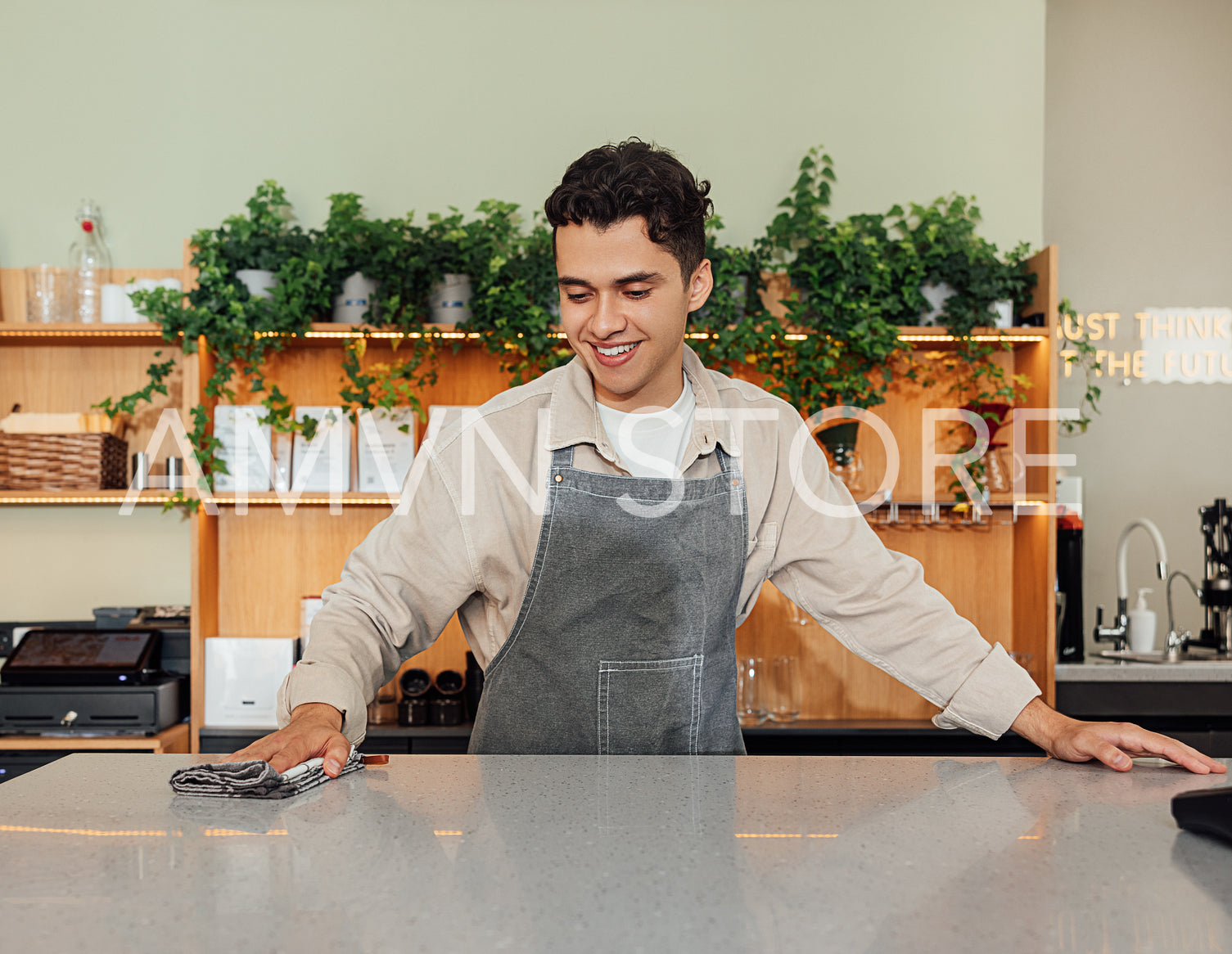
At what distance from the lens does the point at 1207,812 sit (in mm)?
799

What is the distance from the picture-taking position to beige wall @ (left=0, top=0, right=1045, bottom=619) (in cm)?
315

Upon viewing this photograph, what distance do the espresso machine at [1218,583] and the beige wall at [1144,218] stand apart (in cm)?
45

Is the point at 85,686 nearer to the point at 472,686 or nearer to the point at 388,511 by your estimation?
the point at 388,511

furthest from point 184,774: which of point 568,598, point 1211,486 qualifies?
point 1211,486

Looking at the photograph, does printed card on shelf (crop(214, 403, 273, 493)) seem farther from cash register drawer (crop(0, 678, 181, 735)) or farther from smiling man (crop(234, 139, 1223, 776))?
smiling man (crop(234, 139, 1223, 776))

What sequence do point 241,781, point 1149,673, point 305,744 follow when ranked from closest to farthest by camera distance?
point 241,781
point 305,744
point 1149,673

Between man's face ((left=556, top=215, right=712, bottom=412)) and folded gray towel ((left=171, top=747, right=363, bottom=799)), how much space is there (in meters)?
0.74

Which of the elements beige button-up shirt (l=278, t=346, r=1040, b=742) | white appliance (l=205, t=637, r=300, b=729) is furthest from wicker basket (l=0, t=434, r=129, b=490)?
beige button-up shirt (l=278, t=346, r=1040, b=742)

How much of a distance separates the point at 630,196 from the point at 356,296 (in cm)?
172

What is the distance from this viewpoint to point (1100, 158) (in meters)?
3.63

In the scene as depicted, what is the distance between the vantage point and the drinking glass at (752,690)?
9.39 feet

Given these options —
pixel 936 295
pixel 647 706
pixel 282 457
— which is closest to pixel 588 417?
pixel 647 706

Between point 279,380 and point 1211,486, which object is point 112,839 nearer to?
point 279,380

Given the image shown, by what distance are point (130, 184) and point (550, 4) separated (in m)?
1.52
